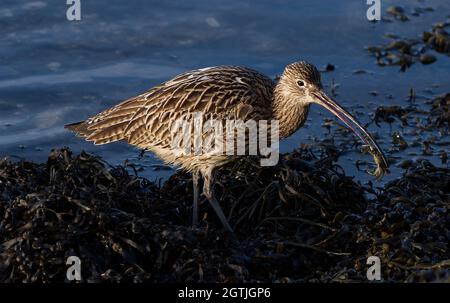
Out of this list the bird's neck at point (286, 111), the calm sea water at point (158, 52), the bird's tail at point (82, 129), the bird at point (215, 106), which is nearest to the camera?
the bird at point (215, 106)

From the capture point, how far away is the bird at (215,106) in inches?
336

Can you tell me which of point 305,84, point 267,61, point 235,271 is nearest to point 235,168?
point 305,84

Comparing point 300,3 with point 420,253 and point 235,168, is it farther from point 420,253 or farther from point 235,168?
point 420,253

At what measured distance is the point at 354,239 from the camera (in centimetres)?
793

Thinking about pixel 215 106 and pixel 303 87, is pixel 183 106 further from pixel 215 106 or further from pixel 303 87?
pixel 303 87

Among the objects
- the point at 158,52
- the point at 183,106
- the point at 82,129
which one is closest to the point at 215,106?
the point at 183,106

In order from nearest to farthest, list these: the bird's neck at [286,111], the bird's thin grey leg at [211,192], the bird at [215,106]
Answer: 1. the bird's thin grey leg at [211,192]
2. the bird at [215,106]
3. the bird's neck at [286,111]

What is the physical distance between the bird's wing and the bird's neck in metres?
0.09

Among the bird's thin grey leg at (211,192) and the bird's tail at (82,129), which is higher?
the bird's tail at (82,129)

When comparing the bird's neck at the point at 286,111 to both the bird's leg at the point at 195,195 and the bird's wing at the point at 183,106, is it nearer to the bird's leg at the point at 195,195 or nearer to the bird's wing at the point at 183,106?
the bird's wing at the point at 183,106

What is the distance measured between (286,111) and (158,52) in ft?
13.9

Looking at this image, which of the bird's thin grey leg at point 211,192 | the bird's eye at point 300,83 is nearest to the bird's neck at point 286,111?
the bird's eye at point 300,83

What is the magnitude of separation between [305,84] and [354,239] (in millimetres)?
1506

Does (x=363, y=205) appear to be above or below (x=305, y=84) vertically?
below
